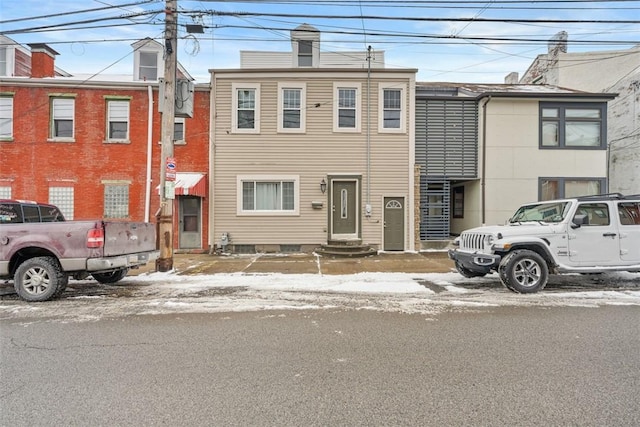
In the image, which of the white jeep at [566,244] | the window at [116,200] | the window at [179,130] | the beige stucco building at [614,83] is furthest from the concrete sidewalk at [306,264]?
the beige stucco building at [614,83]

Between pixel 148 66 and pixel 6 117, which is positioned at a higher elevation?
pixel 148 66

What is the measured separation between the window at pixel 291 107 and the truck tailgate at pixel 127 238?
7.68 meters

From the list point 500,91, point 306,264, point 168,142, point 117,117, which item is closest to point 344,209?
point 306,264

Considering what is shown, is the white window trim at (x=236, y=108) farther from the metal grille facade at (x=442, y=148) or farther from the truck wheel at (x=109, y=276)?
the truck wheel at (x=109, y=276)

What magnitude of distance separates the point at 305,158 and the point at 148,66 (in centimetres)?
833

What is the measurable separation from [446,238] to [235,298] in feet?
35.1

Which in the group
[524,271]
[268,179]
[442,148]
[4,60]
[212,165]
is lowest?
[524,271]

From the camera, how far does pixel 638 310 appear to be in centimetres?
613

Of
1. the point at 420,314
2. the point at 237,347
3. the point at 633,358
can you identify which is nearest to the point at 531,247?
the point at 420,314

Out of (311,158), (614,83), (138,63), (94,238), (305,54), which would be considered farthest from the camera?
(614,83)

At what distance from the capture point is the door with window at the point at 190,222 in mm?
14906

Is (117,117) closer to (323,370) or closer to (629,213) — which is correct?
(323,370)

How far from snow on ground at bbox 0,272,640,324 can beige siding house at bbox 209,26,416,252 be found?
5.39 meters

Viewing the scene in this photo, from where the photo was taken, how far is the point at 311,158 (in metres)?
14.9
